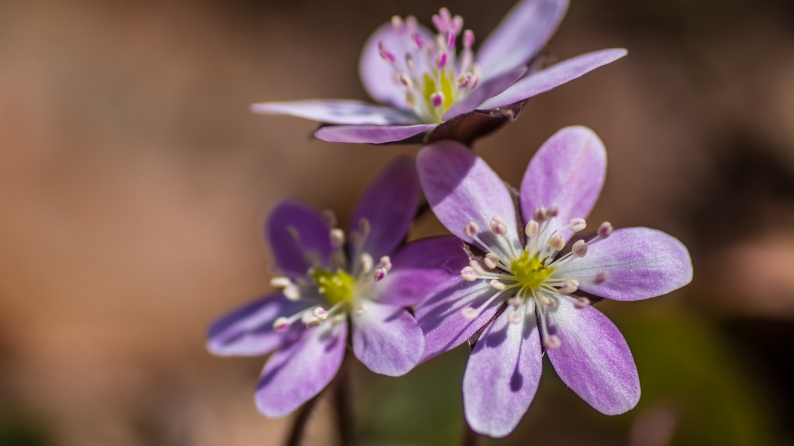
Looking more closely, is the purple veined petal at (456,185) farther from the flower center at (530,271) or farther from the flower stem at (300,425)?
the flower stem at (300,425)

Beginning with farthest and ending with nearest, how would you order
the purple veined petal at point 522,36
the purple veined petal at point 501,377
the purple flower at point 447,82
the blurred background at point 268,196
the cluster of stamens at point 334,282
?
the blurred background at point 268,196 < the purple veined petal at point 522,36 < the cluster of stamens at point 334,282 < the purple flower at point 447,82 < the purple veined petal at point 501,377

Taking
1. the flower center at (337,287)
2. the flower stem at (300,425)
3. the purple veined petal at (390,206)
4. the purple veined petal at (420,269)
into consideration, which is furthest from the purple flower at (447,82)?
the flower stem at (300,425)

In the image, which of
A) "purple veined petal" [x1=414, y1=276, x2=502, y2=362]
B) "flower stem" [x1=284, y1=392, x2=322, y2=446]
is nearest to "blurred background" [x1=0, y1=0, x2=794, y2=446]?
"flower stem" [x1=284, y1=392, x2=322, y2=446]

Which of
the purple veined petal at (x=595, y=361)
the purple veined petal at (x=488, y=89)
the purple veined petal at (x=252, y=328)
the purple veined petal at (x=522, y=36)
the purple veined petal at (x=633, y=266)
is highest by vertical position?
the purple veined petal at (x=522, y=36)

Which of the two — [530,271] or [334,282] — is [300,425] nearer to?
[334,282]

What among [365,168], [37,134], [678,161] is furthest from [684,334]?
[37,134]

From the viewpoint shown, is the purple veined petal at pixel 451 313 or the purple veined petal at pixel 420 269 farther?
the purple veined petal at pixel 420 269

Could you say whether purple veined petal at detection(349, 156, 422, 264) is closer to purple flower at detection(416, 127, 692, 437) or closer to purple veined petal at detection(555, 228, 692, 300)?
purple flower at detection(416, 127, 692, 437)

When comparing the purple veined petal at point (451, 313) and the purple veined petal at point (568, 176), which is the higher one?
the purple veined petal at point (568, 176)
